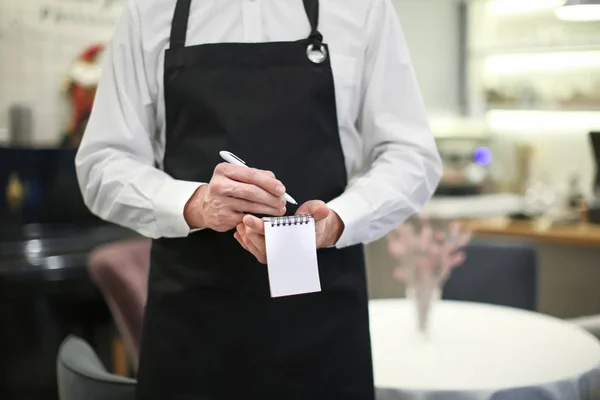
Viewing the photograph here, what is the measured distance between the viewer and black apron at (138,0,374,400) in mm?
1431

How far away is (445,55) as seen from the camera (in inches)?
255

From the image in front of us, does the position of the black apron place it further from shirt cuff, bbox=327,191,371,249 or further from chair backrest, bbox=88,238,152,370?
chair backrest, bbox=88,238,152,370

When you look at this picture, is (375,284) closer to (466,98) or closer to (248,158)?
(466,98)

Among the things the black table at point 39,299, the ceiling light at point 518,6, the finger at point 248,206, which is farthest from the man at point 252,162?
the ceiling light at point 518,6

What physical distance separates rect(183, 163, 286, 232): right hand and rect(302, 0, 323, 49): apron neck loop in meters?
0.35

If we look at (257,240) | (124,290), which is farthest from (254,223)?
(124,290)

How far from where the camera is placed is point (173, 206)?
137 centimetres

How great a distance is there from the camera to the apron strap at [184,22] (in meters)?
1.48

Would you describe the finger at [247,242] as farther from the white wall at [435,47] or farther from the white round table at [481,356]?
the white wall at [435,47]

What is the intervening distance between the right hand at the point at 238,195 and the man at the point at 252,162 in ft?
0.26

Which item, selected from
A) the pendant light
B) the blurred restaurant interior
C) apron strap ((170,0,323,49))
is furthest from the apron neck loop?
the pendant light

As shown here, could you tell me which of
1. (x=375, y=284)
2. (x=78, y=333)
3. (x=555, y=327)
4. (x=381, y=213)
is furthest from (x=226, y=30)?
(x=375, y=284)

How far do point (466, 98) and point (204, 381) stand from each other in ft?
17.8

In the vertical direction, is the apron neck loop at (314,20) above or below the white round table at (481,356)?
above
